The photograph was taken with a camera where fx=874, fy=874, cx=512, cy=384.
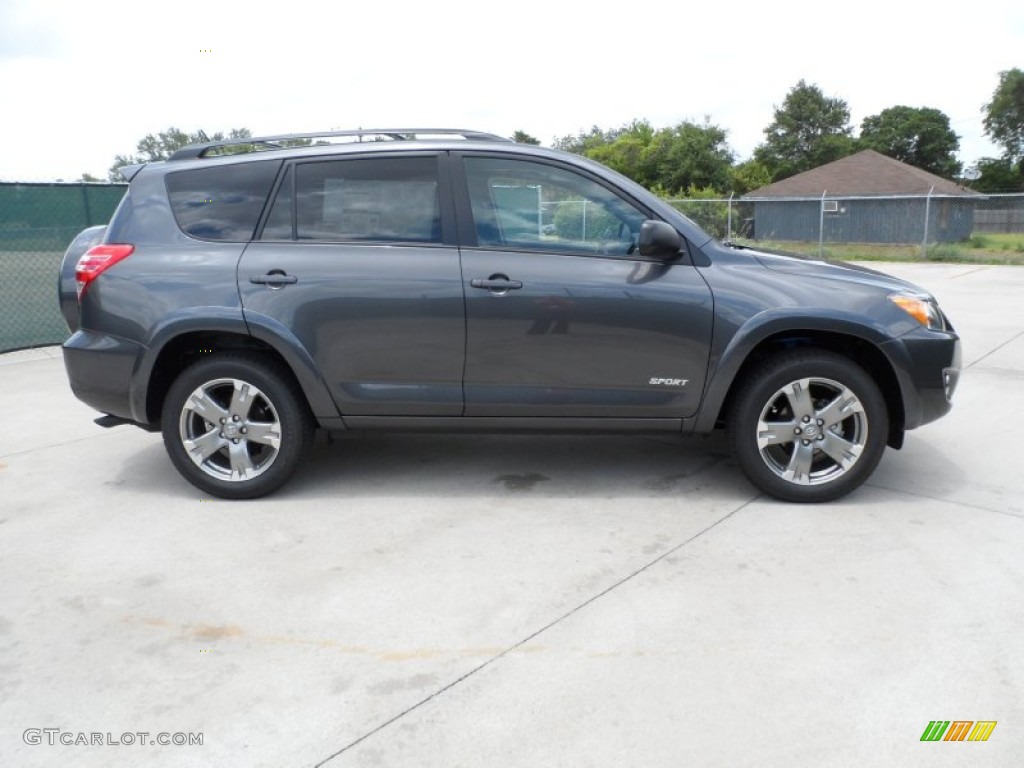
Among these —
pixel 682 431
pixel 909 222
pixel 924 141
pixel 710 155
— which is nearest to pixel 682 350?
pixel 682 431

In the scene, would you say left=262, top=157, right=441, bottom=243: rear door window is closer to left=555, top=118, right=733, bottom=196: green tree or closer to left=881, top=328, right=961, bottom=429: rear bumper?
left=881, top=328, right=961, bottom=429: rear bumper

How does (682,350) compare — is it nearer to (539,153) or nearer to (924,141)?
(539,153)

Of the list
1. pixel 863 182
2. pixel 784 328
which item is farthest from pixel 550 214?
pixel 863 182

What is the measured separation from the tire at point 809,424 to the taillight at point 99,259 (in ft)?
10.3

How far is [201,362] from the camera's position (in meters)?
4.38

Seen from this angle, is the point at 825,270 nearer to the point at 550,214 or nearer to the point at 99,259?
the point at 550,214

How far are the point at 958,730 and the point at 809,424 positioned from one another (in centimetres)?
190

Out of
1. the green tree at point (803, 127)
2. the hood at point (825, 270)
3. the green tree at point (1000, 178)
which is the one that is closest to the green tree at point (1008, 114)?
the green tree at point (1000, 178)

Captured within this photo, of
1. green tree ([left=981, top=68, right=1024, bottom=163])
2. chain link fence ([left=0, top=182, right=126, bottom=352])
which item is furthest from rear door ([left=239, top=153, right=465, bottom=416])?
green tree ([left=981, top=68, right=1024, bottom=163])

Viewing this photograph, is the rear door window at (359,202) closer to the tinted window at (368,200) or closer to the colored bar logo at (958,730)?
the tinted window at (368,200)

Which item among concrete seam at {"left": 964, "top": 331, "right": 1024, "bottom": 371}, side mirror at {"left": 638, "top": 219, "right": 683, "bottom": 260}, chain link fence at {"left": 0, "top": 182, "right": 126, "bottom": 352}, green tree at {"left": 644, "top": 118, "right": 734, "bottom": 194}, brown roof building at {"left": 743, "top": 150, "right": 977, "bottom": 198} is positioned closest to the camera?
side mirror at {"left": 638, "top": 219, "right": 683, "bottom": 260}

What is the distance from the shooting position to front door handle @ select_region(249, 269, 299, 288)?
4.25m

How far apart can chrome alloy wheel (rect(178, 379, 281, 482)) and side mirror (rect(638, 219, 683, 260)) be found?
2.00 metres

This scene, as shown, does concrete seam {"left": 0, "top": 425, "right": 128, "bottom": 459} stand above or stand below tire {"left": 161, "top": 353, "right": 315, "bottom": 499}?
below
